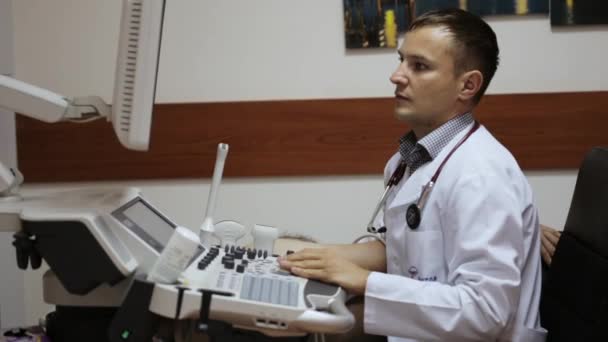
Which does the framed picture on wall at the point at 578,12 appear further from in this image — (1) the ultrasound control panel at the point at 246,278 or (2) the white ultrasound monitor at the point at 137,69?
(2) the white ultrasound monitor at the point at 137,69

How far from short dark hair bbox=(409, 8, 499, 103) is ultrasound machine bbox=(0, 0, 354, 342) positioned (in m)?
0.60

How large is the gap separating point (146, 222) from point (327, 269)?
353 millimetres

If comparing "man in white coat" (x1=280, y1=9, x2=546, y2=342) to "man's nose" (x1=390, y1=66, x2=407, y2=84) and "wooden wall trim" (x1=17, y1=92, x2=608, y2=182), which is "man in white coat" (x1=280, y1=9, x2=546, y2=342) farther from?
"wooden wall trim" (x1=17, y1=92, x2=608, y2=182)

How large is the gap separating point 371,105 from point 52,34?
1151 mm

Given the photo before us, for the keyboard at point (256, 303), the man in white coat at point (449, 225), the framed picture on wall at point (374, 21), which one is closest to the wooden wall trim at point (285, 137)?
the framed picture on wall at point (374, 21)

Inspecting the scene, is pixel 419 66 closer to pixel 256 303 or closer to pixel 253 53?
pixel 256 303

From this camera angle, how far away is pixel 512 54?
7.65 ft

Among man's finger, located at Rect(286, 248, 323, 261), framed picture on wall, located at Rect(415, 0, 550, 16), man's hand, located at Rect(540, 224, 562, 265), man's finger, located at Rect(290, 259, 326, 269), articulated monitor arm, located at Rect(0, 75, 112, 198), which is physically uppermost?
framed picture on wall, located at Rect(415, 0, 550, 16)

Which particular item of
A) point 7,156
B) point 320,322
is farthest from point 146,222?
point 7,156

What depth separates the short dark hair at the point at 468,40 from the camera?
1.44 meters

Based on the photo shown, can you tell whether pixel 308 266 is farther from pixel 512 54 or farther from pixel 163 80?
pixel 512 54

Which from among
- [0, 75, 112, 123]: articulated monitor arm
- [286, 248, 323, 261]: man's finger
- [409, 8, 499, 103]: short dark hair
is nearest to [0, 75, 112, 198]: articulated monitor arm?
[0, 75, 112, 123]: articulated monitor arm

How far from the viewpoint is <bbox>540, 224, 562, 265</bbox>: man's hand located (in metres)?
1.55

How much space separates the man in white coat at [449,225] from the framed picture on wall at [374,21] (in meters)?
0.79
